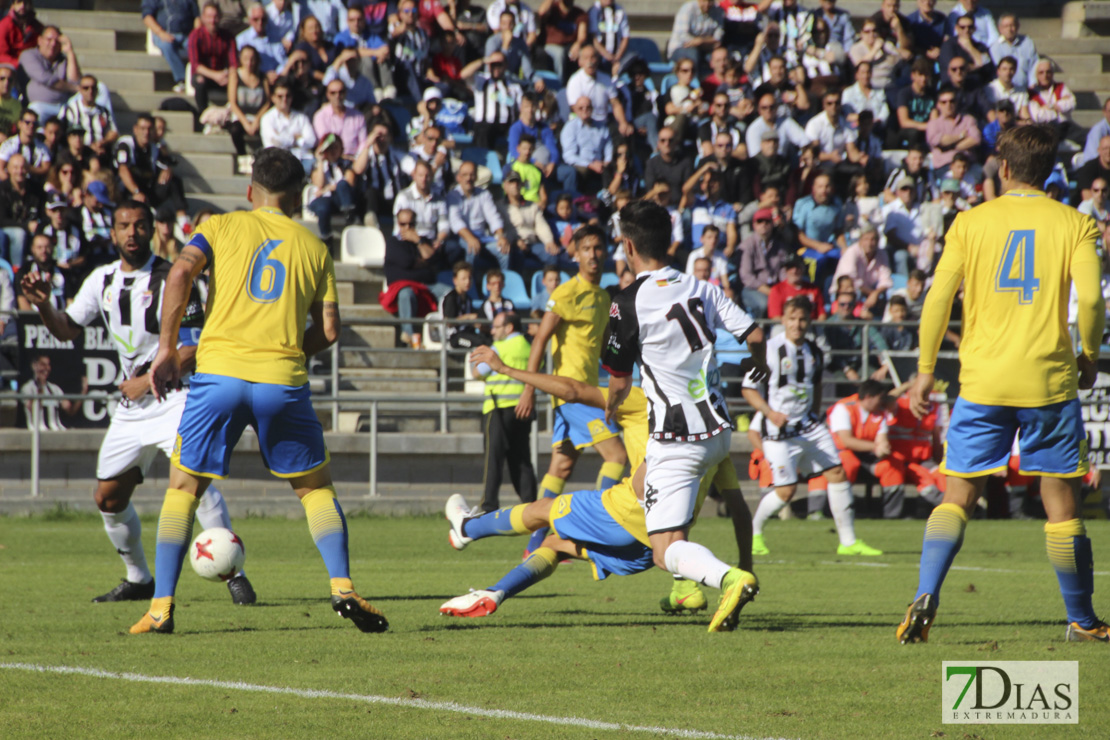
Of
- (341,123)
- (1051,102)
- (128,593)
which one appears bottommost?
(128,593)

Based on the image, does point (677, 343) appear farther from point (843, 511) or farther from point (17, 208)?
point (17, 208)

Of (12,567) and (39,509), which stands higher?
(12,567)

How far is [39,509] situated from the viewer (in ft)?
46.2

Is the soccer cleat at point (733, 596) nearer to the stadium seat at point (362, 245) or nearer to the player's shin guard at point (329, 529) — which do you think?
the player's shin guard at point (329, 529)

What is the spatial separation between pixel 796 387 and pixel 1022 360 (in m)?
5.91

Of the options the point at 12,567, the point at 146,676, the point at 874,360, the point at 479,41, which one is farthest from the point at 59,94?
the point at 146,676

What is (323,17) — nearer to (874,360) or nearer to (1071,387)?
(874,360)

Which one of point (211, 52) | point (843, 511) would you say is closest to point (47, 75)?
point (211, 52)

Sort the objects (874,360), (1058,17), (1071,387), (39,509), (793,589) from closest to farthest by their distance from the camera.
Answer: (1071,387)
(793,589)
(39,509)
(874,360)
(1058,17)

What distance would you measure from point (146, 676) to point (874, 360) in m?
13.2

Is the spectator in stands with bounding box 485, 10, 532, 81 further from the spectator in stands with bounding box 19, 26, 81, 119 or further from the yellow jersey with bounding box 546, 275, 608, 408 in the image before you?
the yellow jersey with bounding box 546, 275, 608, 408

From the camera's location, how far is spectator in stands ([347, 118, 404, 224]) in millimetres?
17828

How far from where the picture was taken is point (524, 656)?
5660 mm

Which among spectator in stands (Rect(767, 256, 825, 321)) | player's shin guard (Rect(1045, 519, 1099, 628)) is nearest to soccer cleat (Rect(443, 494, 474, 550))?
player's shin guard (Rect(1045, 519, 1099, 628))
